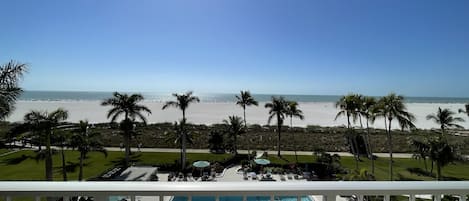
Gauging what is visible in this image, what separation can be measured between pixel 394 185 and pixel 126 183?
1425mm

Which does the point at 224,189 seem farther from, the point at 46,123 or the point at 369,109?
the point at 369,109

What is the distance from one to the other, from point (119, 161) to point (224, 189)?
68.6ft

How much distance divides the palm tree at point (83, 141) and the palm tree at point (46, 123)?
1.28 metres

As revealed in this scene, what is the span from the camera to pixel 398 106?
53.6 ft

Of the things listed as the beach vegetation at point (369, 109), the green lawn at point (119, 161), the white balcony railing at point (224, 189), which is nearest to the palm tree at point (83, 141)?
the green lawn at point (119, 161)

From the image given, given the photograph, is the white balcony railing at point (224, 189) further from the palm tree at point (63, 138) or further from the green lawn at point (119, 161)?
the green lawn at point (119, 161)

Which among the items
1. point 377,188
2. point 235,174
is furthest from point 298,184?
point 235,174

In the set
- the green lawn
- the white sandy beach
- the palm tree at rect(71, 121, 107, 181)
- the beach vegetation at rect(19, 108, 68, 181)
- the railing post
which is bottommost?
the green lawn

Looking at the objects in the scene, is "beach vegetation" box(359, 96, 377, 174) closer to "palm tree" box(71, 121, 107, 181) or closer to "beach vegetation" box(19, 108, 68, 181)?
"palm tree" box(71, 121, 107, 181)

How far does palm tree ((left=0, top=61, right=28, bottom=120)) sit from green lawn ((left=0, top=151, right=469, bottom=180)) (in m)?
10.6

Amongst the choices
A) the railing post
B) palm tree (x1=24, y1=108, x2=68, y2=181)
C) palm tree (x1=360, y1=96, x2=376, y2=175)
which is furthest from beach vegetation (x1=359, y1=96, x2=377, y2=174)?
the railing post

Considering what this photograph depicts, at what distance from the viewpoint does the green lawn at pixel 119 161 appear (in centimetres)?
1692

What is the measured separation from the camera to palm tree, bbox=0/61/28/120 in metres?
6.55

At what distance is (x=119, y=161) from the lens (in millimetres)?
20406
